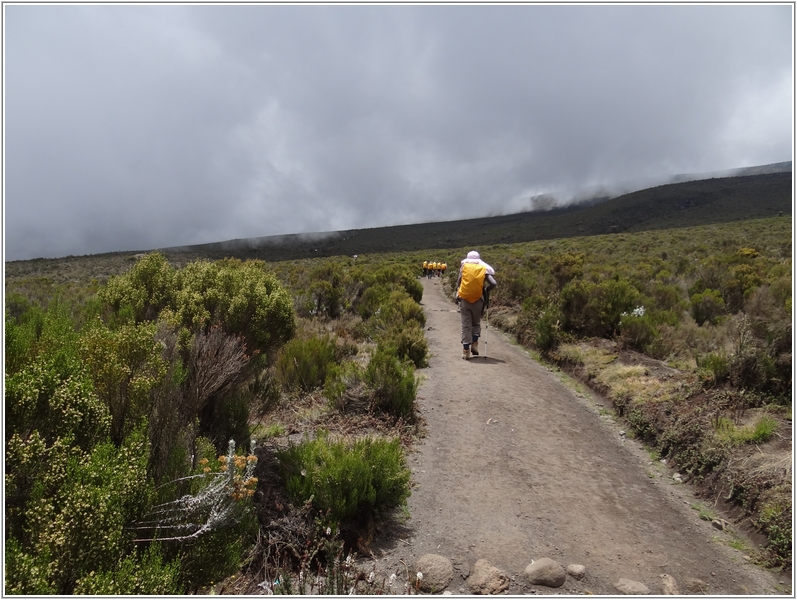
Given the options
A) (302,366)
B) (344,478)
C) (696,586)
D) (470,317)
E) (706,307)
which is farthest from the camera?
(706,307)

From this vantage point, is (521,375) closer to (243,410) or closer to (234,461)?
(243,410)

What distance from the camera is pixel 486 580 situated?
3.32m

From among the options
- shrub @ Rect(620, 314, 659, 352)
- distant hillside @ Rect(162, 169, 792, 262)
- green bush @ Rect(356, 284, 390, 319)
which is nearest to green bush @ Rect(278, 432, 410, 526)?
shrub @ Rect(620, 314, 659, 352)

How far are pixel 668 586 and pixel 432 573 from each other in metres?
1.77

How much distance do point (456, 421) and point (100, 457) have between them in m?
4.91

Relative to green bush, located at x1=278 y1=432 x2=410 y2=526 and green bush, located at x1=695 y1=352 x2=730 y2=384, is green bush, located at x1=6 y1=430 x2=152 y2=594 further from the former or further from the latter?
green bush, located at x1=695 y1=352 x2=730 y2=384

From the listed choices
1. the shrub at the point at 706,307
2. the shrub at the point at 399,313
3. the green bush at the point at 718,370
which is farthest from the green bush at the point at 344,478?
the shrub at the point at 706,307

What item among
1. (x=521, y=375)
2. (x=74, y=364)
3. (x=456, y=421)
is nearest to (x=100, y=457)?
(x=74, y=364)

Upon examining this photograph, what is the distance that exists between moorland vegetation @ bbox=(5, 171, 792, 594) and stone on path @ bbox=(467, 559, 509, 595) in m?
0.74

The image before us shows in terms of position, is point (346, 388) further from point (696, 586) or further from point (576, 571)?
point (696, 586)

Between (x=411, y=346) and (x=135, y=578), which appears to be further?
(x=411, y=346)

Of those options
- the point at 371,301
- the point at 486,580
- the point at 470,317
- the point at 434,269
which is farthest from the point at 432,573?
the point at 434,269

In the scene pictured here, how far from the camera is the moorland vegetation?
2156mm

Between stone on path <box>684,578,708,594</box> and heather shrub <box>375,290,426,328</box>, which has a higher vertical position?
heather shrub <box>375,290,426,328</box>
